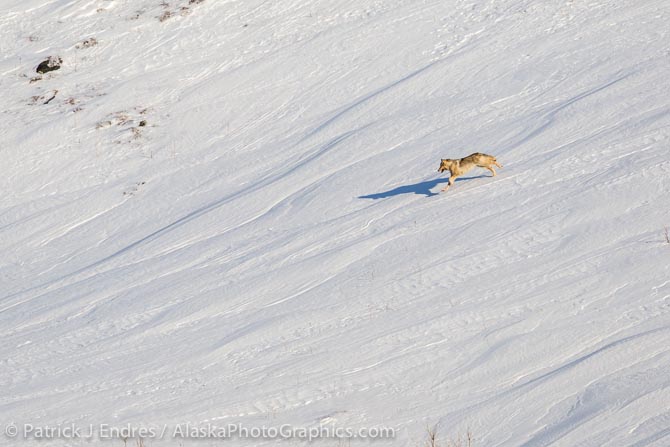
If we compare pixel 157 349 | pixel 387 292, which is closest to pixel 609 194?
pixel 387 292

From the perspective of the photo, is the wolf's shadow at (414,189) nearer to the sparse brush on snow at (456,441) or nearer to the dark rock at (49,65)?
the sparse brush on snow at (456,441)

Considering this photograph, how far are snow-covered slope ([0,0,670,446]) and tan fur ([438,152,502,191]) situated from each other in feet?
1.06

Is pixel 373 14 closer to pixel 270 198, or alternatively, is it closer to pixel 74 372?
pixel 270 198

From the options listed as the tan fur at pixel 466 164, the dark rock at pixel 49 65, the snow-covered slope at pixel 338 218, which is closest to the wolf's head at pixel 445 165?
the tan fur at pixel 466 164

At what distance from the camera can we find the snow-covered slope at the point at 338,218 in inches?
339

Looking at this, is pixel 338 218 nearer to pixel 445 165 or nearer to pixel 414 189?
pixel 414 189

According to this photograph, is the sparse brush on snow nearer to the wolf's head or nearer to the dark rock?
the wolf's head

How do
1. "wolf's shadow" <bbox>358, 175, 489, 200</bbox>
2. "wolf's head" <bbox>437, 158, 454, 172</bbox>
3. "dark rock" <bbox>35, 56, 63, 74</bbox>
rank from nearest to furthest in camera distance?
"wolf's head" <bbox>437, 158, 454, 172</bbox> < "wolf's shadow" <bbox>358, 175, 489, 200</bbox> < "dark rock" <bbox>35, 56, 63, 74</bbox>

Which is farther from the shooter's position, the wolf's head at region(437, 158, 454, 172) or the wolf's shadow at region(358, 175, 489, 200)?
the wolf's shadow at region(358, 175, 489, 200)

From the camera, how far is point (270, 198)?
14305 millimetres

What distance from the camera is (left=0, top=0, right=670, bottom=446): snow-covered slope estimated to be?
861cm

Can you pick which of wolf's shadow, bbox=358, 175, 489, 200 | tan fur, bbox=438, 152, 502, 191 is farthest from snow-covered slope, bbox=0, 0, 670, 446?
tan fur, bbox=438, 152, 502, 191

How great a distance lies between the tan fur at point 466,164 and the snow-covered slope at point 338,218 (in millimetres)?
324

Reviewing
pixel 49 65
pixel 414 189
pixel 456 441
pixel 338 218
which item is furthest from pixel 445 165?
pixel 49 65
